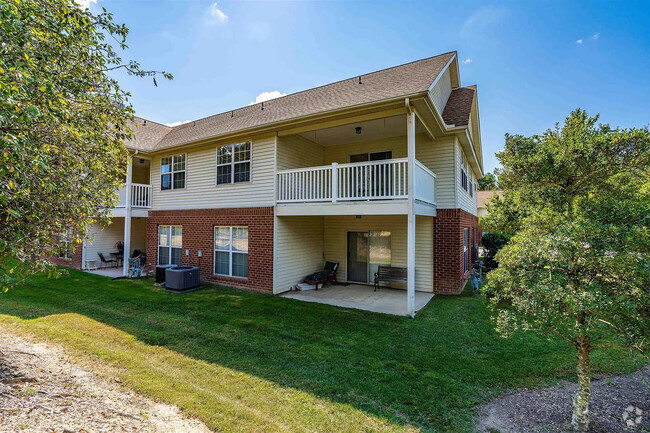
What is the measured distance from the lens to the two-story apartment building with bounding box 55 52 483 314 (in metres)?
8.38

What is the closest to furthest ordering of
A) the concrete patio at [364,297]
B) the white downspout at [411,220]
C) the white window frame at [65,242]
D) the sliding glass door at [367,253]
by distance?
the white window frame at [65,242]
the white downspout at [411,220]
the concrete patio at [364,297]
the sliding glass door at [367,253]

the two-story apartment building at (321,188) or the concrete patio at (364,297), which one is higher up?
the two-story apartment building at (321,188)

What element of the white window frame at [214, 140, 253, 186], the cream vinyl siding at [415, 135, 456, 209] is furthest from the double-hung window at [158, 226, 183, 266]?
the cream vinyl siding at [415, 135, 456, 209]

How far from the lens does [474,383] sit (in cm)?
430

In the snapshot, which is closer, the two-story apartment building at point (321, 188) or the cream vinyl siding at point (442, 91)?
the two-story apartment building at point (321, 188)

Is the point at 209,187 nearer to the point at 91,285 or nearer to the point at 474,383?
the point at 91,285

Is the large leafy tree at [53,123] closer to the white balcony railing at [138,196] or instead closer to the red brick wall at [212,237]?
the red brick wall at [212,237]

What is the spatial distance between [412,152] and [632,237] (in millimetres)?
4987

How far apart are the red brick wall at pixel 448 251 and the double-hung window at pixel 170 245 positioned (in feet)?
33.7

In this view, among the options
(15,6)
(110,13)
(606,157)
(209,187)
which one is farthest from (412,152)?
(209,187)

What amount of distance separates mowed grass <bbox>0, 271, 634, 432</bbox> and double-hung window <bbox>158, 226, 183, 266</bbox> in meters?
3.96

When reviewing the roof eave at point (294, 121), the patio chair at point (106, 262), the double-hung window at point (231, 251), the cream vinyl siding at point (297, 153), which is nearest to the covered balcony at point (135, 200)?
the roof eave at point (294, 121)

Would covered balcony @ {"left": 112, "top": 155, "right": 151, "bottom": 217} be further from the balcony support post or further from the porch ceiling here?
the balcony support post

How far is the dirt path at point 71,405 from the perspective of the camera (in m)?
3.01
